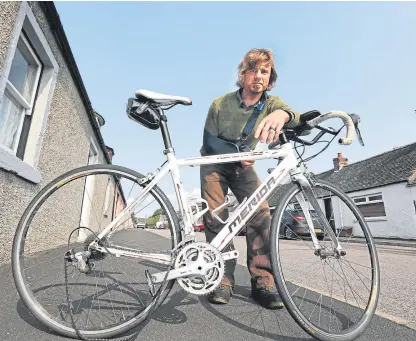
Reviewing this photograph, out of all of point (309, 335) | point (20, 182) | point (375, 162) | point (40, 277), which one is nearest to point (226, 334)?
point (309, 335)

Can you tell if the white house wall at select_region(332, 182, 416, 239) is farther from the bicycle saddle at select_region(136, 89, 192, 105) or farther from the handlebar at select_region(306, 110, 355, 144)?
the bicycle saddle at select_region(136, 89, 192, 105)

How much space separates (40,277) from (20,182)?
1.83 meters

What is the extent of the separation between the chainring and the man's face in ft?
5.23

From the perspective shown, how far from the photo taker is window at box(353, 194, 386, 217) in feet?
59.7

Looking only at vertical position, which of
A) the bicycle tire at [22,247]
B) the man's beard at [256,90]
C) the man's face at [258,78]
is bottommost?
the bicycle tire at [22,247]

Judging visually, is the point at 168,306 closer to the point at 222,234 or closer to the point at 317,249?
the point at 222,234

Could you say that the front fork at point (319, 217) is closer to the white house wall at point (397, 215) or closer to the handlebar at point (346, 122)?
the handlebar at point (346, 122)

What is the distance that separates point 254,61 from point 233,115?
0.56 metres

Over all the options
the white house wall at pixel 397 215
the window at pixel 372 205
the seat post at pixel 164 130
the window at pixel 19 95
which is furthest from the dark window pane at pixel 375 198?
the window at pixel 19 95

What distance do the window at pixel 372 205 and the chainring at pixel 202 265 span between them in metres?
19.8

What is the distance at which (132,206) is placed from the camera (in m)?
1.97

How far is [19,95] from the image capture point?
376cm

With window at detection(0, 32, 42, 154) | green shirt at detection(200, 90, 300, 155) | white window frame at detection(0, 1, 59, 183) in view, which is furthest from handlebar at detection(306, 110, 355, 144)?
window at detection(0, 32, 42, 154)

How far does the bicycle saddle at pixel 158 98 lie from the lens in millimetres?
2036
